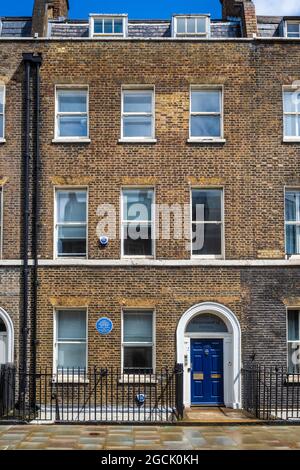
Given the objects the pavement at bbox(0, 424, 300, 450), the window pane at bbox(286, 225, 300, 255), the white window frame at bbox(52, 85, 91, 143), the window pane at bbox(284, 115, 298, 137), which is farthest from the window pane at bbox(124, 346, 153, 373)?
the window pane at bbox(284, 115, 298, 137)

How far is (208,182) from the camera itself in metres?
20.1

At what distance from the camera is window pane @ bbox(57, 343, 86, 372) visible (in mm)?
19656

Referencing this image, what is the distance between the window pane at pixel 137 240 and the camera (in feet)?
65.9

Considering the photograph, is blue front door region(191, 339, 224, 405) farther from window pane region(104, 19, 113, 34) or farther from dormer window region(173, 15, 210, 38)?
window pane region(104, 19, 113, 34)

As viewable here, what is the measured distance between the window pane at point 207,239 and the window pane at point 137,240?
1.29 m

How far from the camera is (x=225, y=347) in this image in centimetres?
1978

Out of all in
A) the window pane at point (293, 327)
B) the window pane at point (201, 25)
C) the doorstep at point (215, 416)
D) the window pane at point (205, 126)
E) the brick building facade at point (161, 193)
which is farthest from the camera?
the window pane at point (201, 25)

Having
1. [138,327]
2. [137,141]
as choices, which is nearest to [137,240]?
[138,327]

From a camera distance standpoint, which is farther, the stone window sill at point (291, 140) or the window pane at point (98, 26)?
the window pane at point (98, 26)

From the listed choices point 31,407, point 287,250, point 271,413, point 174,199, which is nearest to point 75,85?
point 174,199

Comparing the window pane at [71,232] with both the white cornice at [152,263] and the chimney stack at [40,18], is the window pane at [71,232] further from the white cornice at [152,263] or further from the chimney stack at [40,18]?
the chimney stack at [40,18]

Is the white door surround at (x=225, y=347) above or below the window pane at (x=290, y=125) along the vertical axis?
below

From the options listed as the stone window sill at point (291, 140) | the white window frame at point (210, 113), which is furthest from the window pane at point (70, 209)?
the stone window sill at point (291, 140)

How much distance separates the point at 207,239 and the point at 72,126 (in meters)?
5.09
